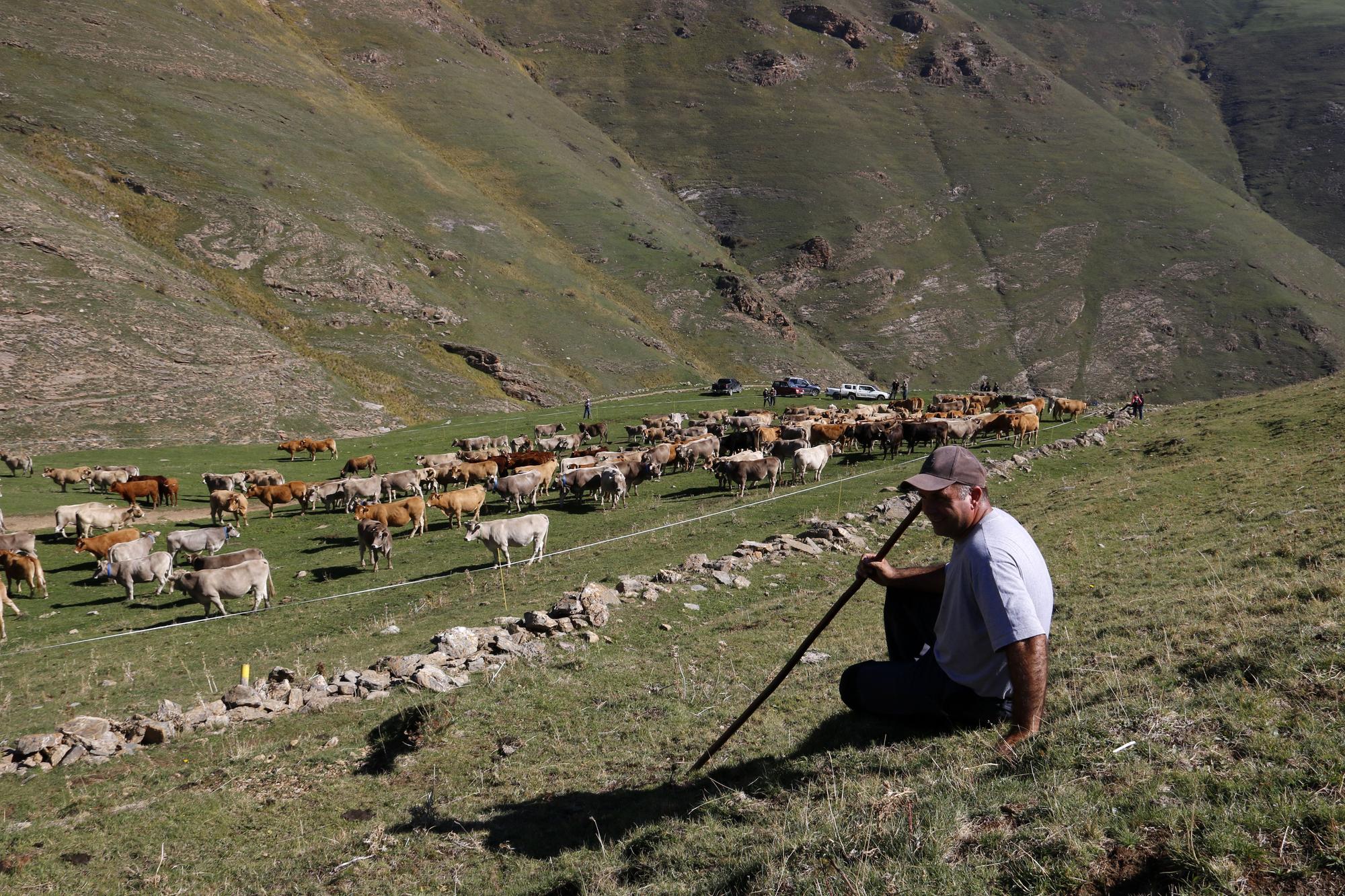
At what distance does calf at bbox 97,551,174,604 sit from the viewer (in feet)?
67.4

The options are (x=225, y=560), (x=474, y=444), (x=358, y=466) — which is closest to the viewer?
(x=225, y=560)

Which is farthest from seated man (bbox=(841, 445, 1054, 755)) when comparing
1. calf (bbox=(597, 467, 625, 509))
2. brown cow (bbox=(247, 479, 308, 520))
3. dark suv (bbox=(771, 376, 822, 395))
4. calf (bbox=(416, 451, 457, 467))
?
dark suv (bbox=(771, 376, 822, 395))

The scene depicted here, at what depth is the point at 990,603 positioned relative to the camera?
16.1 ft

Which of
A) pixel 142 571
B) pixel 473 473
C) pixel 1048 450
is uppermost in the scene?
pixel 1048 450

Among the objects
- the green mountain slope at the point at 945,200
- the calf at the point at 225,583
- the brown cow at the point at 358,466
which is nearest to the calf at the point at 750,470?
the calf at the point at 225,583

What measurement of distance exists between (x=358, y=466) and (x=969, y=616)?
38294mm

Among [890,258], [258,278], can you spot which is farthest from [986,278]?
[258,278]

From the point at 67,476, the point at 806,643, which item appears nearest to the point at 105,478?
the point at 67,476

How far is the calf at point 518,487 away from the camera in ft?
98.5

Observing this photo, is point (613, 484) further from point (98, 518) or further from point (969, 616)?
point (969, 616)

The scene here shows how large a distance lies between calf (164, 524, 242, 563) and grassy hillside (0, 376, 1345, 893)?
1131 centimetres

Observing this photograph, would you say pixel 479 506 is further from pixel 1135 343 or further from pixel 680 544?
pixel 1135 343

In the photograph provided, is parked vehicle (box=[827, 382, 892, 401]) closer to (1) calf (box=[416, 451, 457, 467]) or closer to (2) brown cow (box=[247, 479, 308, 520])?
(1) calf (box=[416, 451, 457, 467])

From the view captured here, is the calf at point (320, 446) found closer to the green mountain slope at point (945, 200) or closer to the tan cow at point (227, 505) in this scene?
the tan cow at point (227, 505)
